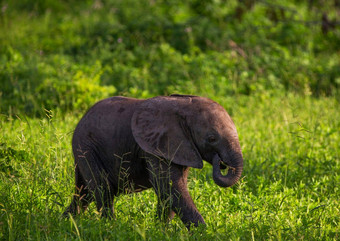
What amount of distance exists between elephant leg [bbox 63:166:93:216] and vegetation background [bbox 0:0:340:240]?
0.10m

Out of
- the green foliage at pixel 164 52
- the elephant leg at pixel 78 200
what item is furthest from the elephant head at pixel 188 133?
the green foliage at pixel 164 52

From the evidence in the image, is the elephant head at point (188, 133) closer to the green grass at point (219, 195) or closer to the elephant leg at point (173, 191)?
the elephant leg at point (173, 191)

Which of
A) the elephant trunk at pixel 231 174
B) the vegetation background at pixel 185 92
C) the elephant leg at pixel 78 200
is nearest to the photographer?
the elephant trunk at pixel 231 174

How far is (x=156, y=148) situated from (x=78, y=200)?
36.6 inches

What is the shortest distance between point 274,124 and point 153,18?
16.8 ft

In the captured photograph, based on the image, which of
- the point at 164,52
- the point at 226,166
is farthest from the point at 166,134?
the point at 164,52

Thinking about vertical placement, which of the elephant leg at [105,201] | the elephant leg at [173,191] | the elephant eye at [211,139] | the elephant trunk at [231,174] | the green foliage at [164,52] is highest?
the elephant eye at [211,139]

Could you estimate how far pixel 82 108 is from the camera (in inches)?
327

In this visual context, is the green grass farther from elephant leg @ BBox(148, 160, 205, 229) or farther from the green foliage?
the green foliage

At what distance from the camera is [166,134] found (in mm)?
4430

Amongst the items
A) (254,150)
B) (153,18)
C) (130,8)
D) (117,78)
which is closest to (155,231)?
(254,150)

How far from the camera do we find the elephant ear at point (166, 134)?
14.4 feet

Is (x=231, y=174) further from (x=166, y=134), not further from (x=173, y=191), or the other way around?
(x=166, y=134)

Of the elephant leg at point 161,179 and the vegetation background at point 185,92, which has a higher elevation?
the elephant leg at point 161,179
